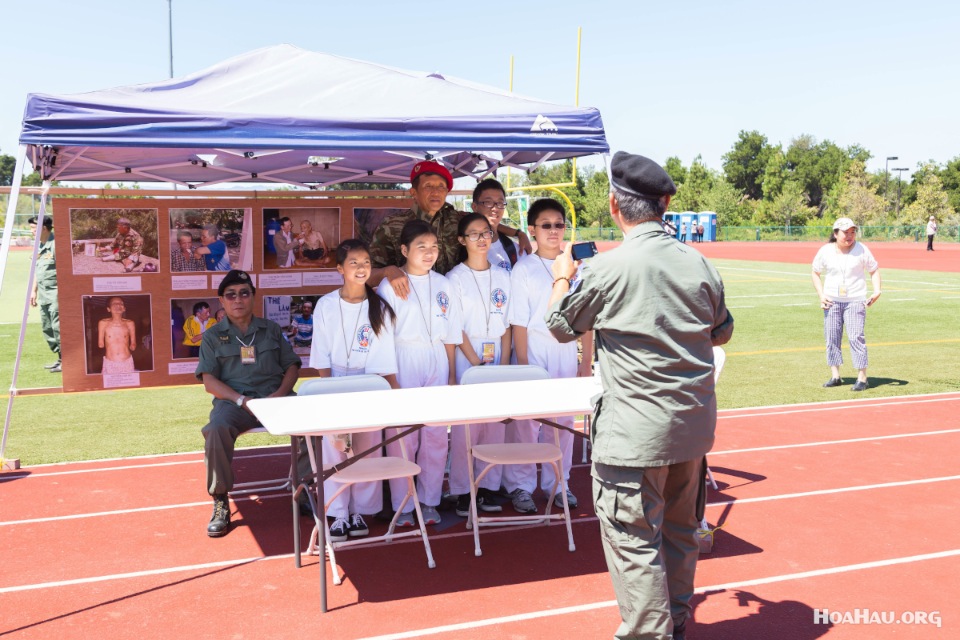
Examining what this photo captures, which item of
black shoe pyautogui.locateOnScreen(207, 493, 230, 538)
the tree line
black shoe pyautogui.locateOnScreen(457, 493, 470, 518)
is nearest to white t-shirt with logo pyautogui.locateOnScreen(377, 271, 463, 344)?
black shoe pyautogui.locateOnScreen(457, 493, 470, 518)

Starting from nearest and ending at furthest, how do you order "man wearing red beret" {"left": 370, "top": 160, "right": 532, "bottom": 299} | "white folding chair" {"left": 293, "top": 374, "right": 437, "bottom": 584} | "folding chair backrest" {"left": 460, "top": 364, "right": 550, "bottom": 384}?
"white folding chair" {"left": 293, "top": 374, "right": 437, "bottom": 584}
"folding chair backrest" {"left": 460, "top": 364, "right": 550, "bottom": 384}
"man wearing red beret" {"left": 370, "top": 160, "right": 532, "bottom": 299}

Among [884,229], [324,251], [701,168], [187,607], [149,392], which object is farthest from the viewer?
[701,168]

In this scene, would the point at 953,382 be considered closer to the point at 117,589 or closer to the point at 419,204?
the point at 419,204

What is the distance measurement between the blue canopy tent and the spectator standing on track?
14.6 ft

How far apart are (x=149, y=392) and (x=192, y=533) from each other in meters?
5.03

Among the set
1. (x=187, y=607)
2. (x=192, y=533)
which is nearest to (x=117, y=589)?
(x=187, y=607)

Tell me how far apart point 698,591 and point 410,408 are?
1748 millimetres

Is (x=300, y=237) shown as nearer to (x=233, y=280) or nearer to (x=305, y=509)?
(x=233, y=280)

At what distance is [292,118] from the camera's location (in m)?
4.80

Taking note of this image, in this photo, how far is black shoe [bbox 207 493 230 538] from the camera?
17.0 ft

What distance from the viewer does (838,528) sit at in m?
5.21

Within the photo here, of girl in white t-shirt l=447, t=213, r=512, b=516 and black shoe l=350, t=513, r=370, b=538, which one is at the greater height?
girl in white t-shirt l=447, t=213, r=512, b=516

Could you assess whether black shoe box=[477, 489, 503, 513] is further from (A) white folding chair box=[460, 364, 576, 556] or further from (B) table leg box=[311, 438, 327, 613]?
(B) table leg box=[311, 438, 327, 613]

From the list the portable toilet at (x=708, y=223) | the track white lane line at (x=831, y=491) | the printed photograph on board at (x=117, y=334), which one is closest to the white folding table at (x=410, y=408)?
the track white lane line at (x=831, y=491)
